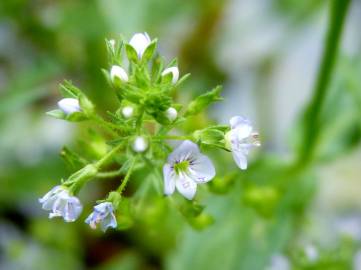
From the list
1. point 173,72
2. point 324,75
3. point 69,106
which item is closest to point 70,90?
point 69,106

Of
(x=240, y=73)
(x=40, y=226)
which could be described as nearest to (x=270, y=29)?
(x=240, y=73)

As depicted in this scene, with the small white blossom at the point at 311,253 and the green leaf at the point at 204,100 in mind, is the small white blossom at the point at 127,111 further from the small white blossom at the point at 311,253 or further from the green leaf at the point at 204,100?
the small white blossom at the point at 311,253

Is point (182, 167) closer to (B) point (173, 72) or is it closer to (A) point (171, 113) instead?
(A) point (171, 113)

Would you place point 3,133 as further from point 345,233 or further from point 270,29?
point 345,233

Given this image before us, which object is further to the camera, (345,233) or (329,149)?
(329,149)

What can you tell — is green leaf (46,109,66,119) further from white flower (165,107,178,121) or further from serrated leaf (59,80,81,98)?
white flower (165,107,178,121)

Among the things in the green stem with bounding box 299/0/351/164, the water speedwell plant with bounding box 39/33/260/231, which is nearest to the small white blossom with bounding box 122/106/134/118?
the water speedwell plant with bounding box 39/33/260/231

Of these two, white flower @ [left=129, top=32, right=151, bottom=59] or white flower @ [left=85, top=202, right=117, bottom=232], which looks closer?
white flower @ [left=85, top=202, right=117, bottom=232]
